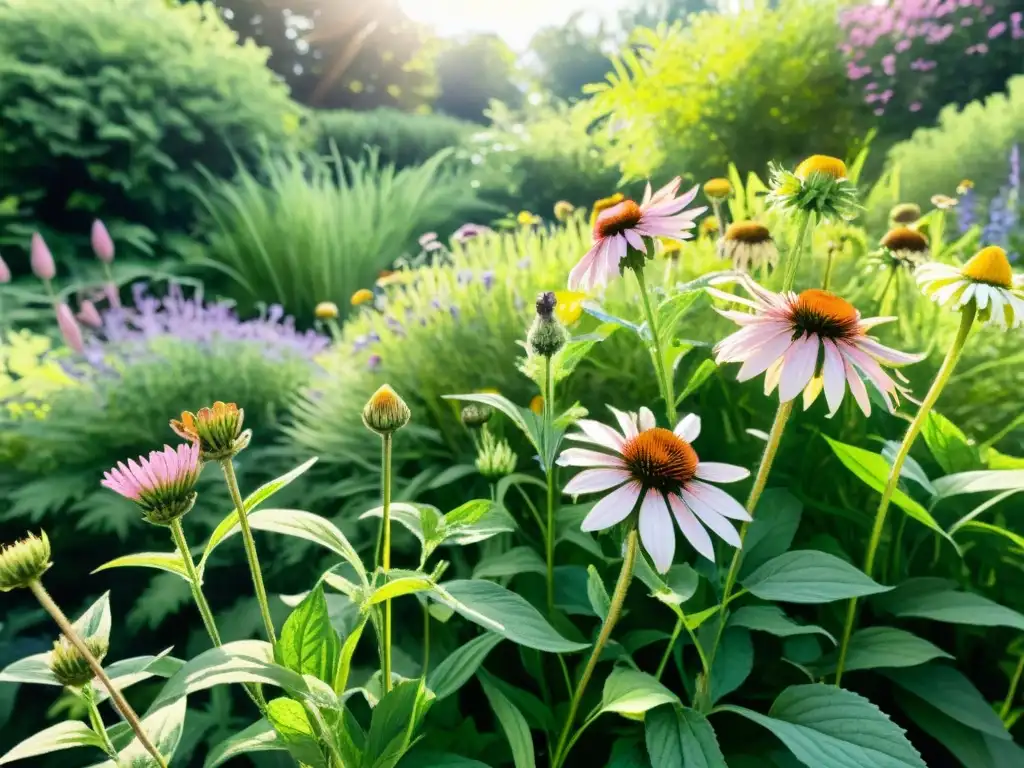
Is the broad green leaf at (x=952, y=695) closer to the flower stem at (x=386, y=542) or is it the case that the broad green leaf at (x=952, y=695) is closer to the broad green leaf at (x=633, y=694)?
the broad green leaf at (x=633, y=694)

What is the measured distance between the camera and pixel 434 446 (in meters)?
1.35

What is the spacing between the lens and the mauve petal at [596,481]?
0.57 meters

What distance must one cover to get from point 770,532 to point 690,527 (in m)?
0.36

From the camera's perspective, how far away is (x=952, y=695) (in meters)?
A: 0.81

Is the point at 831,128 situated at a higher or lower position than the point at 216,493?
higher

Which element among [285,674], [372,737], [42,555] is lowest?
[372,737]

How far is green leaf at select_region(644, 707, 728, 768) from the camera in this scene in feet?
2.05

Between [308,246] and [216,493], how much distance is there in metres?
2.42

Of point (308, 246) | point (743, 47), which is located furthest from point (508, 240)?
point (743, 47)

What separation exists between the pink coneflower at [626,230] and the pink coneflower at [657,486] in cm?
19

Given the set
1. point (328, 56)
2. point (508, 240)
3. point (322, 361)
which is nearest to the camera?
point (322, 361)

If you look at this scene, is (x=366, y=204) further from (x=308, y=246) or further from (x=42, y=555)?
(x=42, y=555)

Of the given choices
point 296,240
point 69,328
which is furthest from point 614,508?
point 296,240

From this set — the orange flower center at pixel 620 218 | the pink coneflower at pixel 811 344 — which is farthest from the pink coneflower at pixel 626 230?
the pink coneflower at pixel 811 344
